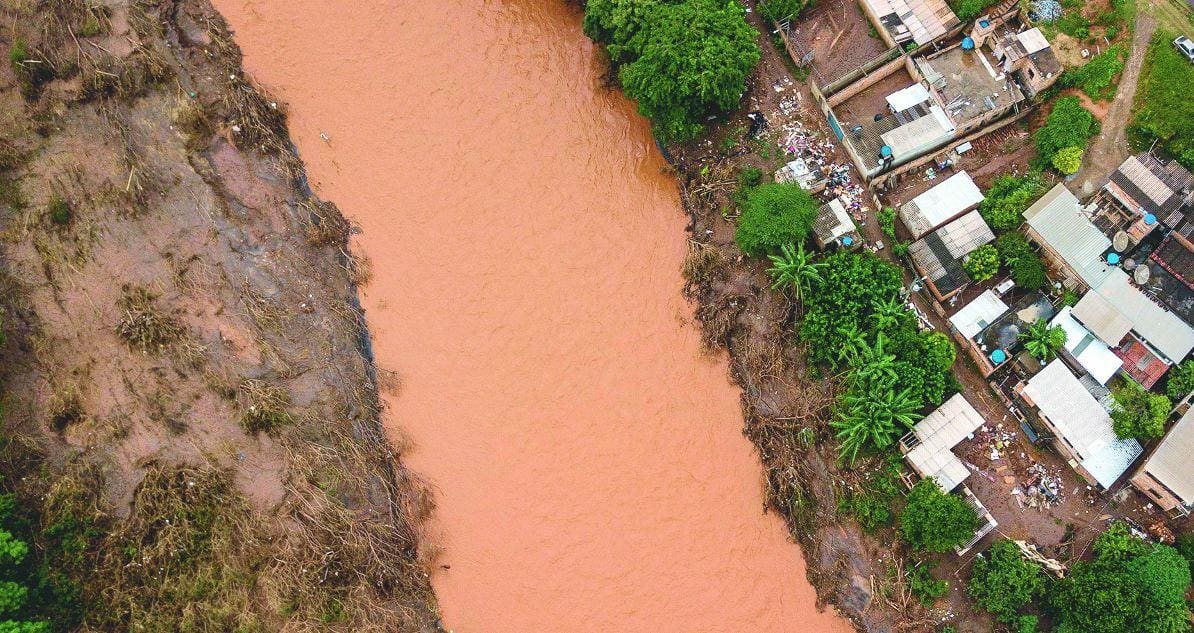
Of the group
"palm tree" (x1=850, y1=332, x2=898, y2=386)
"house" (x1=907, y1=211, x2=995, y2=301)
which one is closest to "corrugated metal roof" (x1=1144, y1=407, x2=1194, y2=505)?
"house" (x1=907, y1=211, x2=995, y2=301)

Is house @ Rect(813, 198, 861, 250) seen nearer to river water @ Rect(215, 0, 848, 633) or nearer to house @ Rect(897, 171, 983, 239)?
house @ Rect(897, 171, 983, 239)

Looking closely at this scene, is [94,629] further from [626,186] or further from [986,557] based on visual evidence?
[986,557]

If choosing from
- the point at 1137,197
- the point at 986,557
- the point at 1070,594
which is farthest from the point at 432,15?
the point at 1070,594

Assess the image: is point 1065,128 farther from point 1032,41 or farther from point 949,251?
point 949,251

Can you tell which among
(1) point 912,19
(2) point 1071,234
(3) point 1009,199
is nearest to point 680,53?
(1) point 912,19

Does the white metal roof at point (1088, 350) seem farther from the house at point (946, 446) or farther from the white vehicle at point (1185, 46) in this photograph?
the white vehicle at point (1185, 46)

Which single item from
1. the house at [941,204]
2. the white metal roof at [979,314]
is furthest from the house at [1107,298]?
the white metal roof at [979,314]
